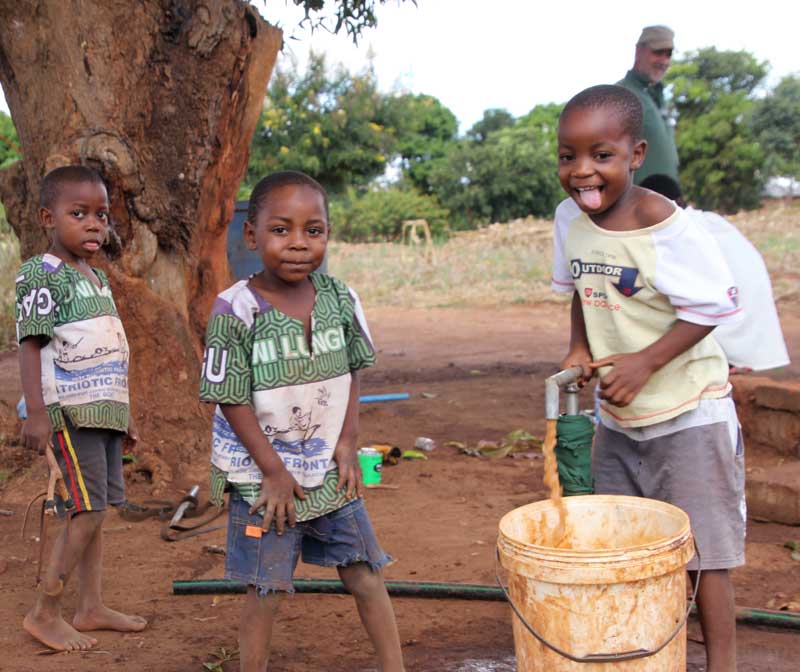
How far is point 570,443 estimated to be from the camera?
227 cm

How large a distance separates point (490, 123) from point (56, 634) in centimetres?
4211

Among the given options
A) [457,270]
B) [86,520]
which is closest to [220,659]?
[86,520]

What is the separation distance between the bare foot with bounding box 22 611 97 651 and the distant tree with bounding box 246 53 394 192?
22.4m

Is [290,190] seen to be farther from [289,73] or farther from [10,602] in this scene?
[289,73]

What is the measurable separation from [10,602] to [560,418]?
2.25 metres

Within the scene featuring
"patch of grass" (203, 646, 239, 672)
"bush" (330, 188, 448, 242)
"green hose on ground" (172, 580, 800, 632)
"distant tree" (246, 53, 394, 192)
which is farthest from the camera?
"bush" (330, 188, 448, 242)

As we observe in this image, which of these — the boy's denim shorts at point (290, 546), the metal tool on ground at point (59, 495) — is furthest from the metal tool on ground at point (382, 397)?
the boy's denim shorts at point (290, 546)

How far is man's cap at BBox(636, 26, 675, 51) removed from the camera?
4984 millimetres

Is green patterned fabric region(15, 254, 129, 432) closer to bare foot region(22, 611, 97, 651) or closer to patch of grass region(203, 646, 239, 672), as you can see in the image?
bare foot region(22, 611, 97, 651)

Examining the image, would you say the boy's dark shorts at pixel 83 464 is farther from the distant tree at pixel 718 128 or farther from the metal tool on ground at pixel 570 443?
the distant tree at pixel 718 128

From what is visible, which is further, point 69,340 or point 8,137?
point 8,137

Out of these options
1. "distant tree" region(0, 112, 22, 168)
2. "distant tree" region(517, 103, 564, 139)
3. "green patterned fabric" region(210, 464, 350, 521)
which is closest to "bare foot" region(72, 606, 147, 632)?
"green patterned fabric" region(210, 464, 350, 521)

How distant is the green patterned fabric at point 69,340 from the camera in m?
2.94

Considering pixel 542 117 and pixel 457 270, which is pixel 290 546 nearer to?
pixel 457 270
